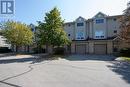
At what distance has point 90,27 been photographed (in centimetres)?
4556

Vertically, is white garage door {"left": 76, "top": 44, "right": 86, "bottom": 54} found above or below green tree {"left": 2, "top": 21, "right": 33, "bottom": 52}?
below

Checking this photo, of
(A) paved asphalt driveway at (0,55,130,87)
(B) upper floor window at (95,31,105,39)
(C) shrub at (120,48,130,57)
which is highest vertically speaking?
(B) upper floor window at (95,31,105,39)

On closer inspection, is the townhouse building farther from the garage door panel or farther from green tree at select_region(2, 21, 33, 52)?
green tree at select_region(2, 21, 33, 52)

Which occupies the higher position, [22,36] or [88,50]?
[22,36]

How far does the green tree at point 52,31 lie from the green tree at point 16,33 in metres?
9.17

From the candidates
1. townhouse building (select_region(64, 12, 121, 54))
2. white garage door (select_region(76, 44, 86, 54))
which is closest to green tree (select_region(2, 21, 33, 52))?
townhouse building (select_region(64, 12, 121, 54))

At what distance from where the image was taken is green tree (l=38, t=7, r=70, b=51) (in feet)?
115

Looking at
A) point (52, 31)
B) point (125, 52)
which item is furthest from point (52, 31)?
point (125, 52)

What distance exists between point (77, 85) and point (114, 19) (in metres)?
33.0

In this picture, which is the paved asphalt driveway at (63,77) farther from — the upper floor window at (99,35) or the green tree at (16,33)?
the green tree at (16,33)

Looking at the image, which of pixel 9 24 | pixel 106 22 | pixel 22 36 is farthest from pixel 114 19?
pixel 9 24

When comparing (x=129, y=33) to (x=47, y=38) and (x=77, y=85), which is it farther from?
(x=77, y=85)

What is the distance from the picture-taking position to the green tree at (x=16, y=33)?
1752 inches

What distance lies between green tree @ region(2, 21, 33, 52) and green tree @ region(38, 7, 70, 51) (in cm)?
917
